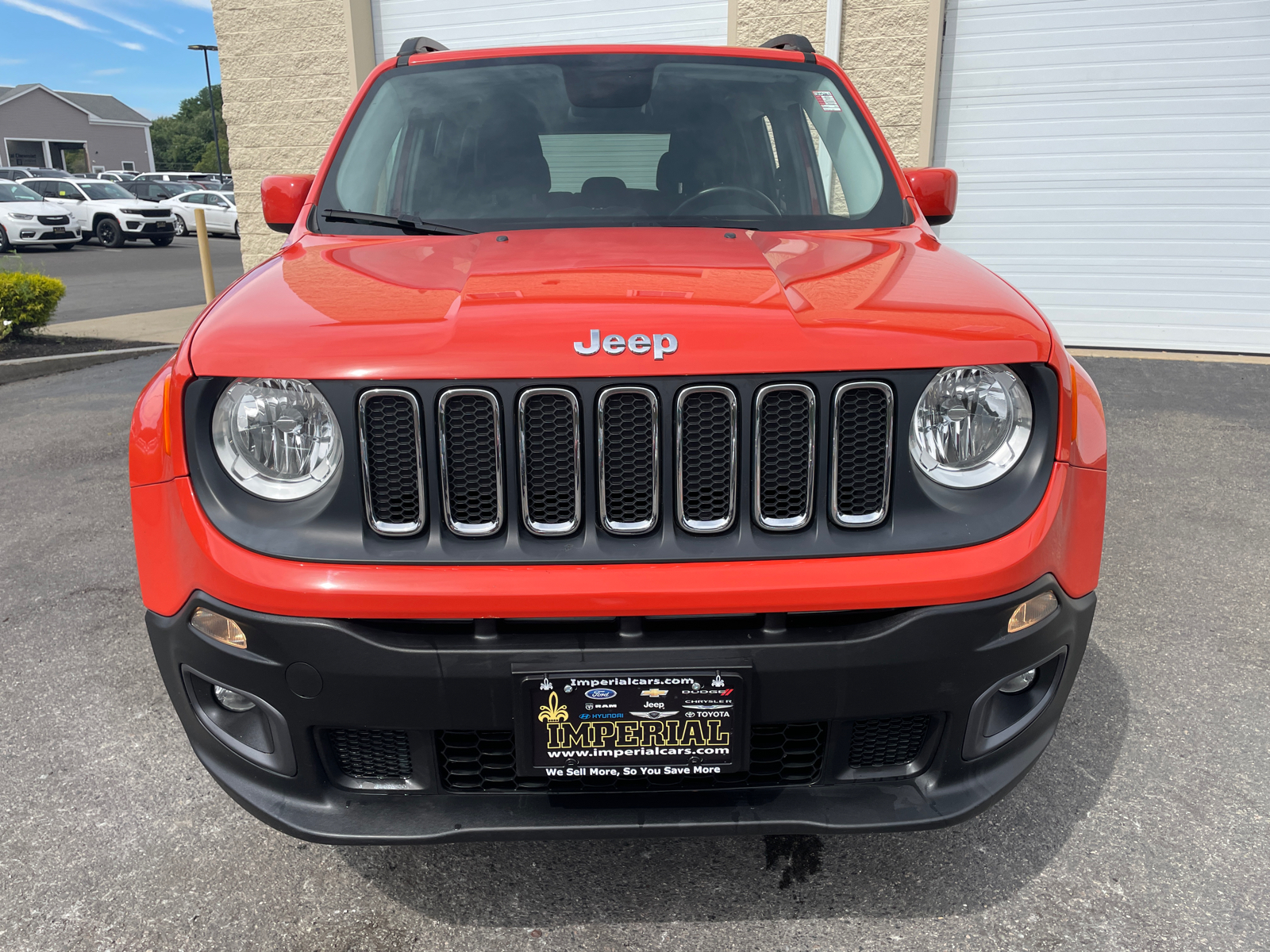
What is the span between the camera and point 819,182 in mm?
2932

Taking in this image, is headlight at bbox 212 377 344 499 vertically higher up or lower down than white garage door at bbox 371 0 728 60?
lower down

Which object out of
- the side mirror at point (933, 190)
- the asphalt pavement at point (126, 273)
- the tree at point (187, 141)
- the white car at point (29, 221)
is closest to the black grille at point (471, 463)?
the side mirror at point (933, 190)

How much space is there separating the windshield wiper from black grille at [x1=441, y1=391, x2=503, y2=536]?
958mm

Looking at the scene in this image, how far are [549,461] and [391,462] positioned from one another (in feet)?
0.91

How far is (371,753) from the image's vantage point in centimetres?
174

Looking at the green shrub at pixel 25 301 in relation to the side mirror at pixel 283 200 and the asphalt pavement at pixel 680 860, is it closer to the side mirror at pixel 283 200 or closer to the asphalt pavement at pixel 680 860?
the asphalt pavement at pixel 680 860

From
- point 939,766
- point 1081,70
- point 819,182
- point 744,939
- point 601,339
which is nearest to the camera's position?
point 601,339

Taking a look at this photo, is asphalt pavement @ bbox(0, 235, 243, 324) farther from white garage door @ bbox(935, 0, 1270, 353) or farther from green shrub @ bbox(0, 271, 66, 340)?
white garage door @ bbox(935, 0, 1270, 353)

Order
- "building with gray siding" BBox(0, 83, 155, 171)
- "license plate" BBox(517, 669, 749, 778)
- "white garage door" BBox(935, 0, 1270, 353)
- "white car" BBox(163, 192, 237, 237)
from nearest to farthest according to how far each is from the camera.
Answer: "license plate" BBox(517, 669, 749, 778), "white garage door" BBox(935, 0, 1270, 353), "white car" BBox(163, 192, 237, 237), "building with gray siding" BBox(0, 83, 155, 171)

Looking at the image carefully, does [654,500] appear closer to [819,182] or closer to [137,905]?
[137,905]

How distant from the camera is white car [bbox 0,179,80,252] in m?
21.9

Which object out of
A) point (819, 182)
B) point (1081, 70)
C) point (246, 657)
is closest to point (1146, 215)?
point (1081, 70)

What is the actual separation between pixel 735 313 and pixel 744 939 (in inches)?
48.4

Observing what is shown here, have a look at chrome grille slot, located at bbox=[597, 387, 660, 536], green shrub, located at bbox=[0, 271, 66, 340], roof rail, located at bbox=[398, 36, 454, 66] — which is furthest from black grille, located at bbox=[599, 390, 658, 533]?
green shrub, located at bbox=[0, 271, 66, 340]
